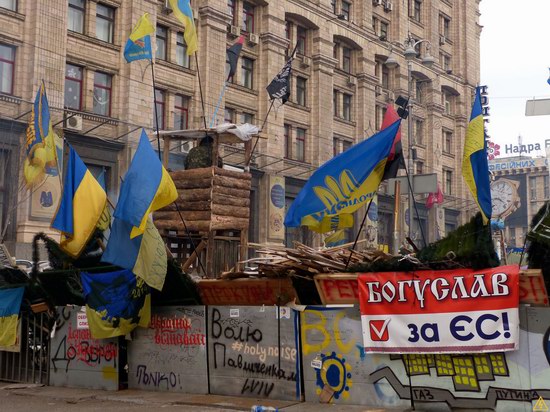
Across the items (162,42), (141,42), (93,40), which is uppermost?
(162,42)

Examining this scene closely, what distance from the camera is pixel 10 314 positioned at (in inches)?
604

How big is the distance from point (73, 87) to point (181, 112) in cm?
671

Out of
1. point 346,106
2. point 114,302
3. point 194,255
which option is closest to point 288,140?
point 346,106

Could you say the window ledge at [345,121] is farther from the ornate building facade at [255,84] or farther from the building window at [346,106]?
the building window at [346,106]

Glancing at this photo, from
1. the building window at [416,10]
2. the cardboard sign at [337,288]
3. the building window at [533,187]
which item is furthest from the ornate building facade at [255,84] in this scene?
the building window at [533,187]

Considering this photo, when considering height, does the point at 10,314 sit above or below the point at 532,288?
below

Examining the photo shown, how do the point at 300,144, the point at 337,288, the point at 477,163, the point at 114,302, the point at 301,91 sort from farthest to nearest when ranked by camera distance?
the point at 301,91, the point at 300,144, the point at 114,302, the point at 337,288, the point at 477,163

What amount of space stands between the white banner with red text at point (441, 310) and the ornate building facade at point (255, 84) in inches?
363

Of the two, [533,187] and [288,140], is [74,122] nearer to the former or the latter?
[288,140]

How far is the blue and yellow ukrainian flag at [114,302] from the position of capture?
13164 millimetres

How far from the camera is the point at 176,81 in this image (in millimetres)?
37219

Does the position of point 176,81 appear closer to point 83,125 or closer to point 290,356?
point 83,125

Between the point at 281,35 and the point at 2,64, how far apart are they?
18.8 metres

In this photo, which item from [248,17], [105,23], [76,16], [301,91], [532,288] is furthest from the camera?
[301,91]
